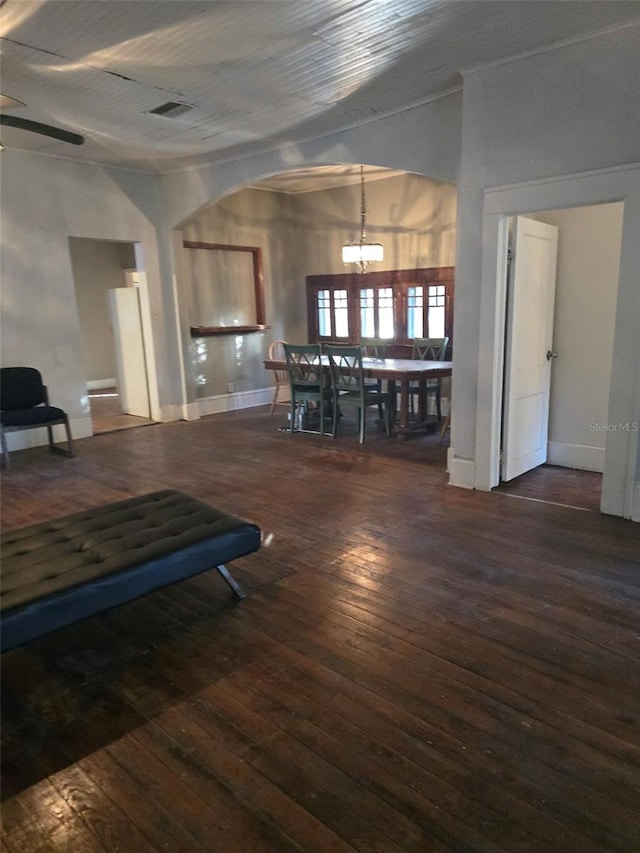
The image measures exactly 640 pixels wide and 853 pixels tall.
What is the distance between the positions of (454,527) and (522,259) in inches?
79.7

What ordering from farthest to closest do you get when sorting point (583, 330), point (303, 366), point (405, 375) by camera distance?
1. point (303, 366)
2. point (405, 375)
3. point (583, 330)

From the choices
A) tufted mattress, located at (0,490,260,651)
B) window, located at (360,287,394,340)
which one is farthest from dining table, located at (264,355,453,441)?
tufted mattress, located at (0,490,260,651)

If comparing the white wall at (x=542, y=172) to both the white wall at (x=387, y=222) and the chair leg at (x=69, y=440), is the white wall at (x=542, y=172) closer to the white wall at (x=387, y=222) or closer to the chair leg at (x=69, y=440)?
the white wall at (x=387, y=222)

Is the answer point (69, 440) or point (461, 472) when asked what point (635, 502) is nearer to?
point (461, 472)

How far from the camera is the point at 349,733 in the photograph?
1.85 metres

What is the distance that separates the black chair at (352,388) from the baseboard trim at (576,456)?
1.76 metres

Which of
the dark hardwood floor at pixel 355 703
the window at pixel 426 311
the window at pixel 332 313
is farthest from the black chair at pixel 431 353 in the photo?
the dark hardwood floor at pixel 355 703

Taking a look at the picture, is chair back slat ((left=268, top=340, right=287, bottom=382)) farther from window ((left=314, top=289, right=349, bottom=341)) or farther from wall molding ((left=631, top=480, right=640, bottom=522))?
wall molding ((left=631, top=480, right=640, bottom=522))

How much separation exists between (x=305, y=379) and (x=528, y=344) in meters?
2.63

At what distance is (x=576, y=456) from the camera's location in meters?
4.72

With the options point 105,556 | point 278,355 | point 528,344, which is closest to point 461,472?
point 528,344

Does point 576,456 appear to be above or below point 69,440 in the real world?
below

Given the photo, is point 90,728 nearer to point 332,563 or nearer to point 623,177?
point 332,563

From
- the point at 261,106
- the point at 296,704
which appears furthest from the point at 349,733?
the point at 261,106
